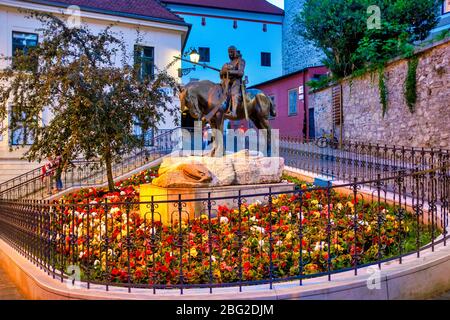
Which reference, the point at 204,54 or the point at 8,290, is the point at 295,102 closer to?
the point at 204,54

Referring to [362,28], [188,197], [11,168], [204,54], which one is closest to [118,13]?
[11,168]

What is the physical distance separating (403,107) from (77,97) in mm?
11820

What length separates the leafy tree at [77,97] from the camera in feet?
42.2

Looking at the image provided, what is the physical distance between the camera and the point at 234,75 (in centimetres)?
981

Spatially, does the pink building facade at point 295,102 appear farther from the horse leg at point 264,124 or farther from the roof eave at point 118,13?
the horse leg at point 264,124

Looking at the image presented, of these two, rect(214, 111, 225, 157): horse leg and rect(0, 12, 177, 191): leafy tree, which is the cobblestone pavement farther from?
rect(0, 12, 177, 191): leafy tree

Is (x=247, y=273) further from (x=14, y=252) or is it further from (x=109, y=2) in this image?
(x=109, y=2)

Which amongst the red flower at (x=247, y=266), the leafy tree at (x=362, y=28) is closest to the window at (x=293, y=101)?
the leafy tree at (x=362, y=28)

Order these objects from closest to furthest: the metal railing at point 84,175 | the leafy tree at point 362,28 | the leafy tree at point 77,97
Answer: the leafy tree at point 77,97 < the metal railing at point 84,175 < the leafy tree at point 362,28

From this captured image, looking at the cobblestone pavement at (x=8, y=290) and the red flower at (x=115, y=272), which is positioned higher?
the red flower at (x=115, y=272)

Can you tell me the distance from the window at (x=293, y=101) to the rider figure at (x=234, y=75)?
20.2 m

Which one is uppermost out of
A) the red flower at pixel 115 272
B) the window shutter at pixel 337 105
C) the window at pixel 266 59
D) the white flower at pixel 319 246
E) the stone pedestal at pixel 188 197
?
the window at pixel 266 59

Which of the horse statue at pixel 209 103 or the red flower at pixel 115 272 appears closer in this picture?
the red flower at pixel 115 272

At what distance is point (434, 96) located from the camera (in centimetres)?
1441
